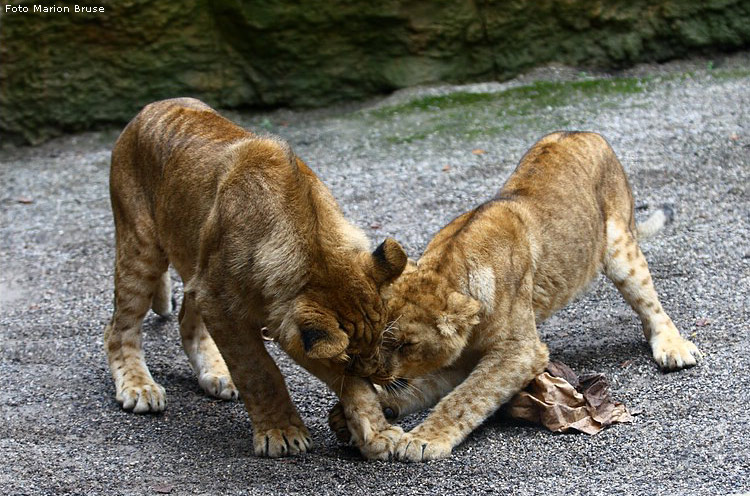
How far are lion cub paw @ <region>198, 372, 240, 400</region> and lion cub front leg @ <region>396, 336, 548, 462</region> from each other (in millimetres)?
1431

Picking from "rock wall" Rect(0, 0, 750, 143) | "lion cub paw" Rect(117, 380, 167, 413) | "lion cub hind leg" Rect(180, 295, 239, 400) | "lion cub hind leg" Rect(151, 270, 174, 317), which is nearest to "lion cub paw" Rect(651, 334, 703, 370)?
"lion cub hind leg" Rect(180, 295, 239, 400)

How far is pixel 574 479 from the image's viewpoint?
474 centimetres

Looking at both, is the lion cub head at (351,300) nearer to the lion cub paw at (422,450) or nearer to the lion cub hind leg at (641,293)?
the lion cub paw at (422,450)

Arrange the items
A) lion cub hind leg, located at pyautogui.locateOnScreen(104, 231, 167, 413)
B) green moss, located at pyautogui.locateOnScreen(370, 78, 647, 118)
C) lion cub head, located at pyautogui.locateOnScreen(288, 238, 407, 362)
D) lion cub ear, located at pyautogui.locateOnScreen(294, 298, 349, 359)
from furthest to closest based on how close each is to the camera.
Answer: green moss, located at pyautogui.locateOnScreen(370, 78, 647, 118) → lion cub hind leg, located at pyautogui.locateOnScreen(104, 231, 167, 413) → lion cub head, located at pyautogui.locateOnScreen(288, 238, 407, 362) → lion cub ear, located at pyautogui.locateOnScreen(294, 298, 349, 359)

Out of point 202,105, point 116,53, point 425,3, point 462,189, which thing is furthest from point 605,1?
point 202,105

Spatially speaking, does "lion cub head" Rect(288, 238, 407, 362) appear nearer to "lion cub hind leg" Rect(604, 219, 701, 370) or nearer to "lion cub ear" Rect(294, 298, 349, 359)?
"lion cub ear" Rect(294, 298, 349, 359)

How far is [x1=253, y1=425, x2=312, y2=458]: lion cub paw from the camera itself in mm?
5277

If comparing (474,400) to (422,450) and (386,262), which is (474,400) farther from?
(386,262)

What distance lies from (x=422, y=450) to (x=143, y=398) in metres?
1.81

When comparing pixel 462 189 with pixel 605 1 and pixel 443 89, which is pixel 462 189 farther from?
pixel 605 1

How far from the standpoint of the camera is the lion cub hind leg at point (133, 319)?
238 inches

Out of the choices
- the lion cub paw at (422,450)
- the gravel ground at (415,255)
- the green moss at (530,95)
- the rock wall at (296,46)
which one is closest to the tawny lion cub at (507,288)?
the lion cub paw at (422,450)

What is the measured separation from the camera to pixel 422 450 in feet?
16.8

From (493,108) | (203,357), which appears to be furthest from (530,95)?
(203,357)
